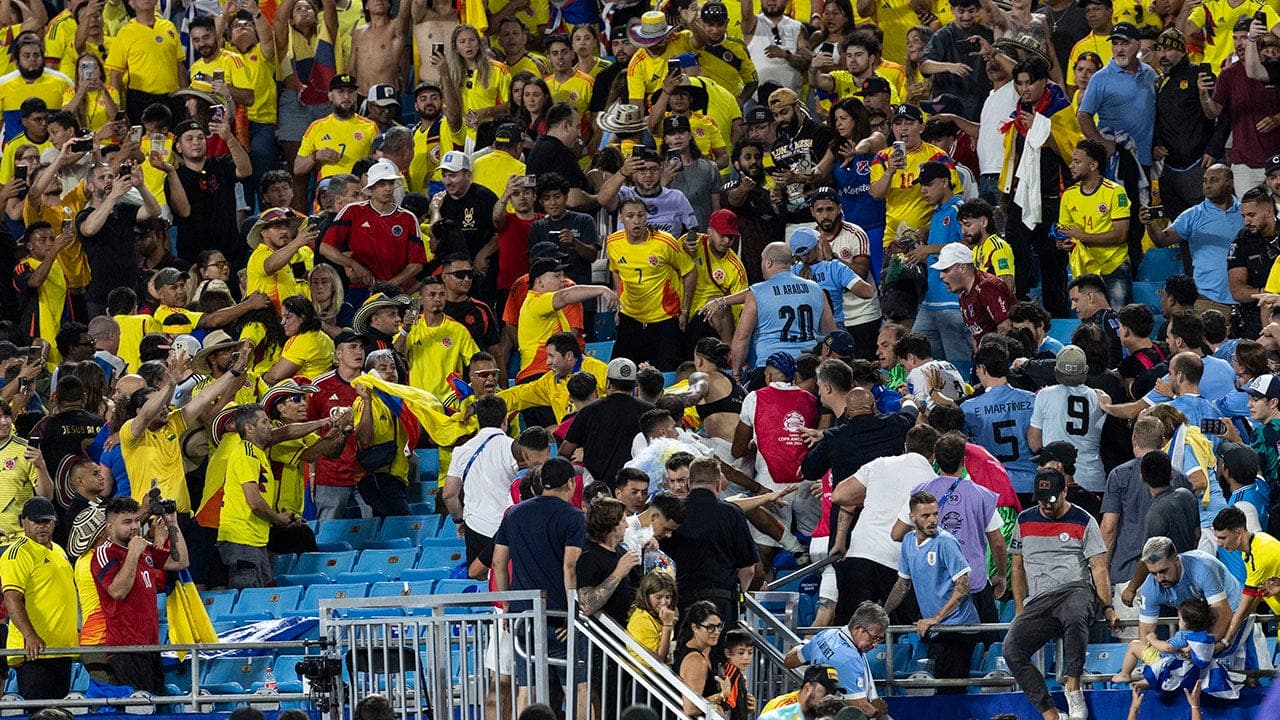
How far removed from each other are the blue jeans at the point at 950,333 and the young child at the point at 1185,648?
408cm

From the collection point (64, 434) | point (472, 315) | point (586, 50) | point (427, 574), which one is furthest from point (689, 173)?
point (64, 434)

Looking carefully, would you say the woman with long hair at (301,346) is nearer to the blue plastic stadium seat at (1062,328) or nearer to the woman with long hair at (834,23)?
the blue plastic stadium seat at (1062,328)

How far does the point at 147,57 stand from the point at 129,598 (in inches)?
346

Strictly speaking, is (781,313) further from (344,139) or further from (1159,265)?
(344,139)

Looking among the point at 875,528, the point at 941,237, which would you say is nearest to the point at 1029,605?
the point at 875,528

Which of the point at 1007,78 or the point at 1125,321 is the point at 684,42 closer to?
the point at 1007,78

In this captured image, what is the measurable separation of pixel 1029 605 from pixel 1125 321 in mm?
2931

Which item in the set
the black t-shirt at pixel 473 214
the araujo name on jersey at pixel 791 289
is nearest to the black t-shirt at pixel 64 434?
the black t-shirt at pixel 473 214

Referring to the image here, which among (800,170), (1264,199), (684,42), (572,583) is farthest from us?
(684,42)

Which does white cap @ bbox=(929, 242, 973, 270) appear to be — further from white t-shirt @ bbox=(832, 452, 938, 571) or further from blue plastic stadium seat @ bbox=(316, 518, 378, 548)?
blue plastic stadium seat @ bbox=(316, 518, 378, 548)

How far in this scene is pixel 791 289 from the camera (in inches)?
574

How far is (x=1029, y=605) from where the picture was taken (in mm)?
11570

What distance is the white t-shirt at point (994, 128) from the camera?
56.1ft

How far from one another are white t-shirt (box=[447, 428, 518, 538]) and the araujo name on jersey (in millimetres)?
2567
